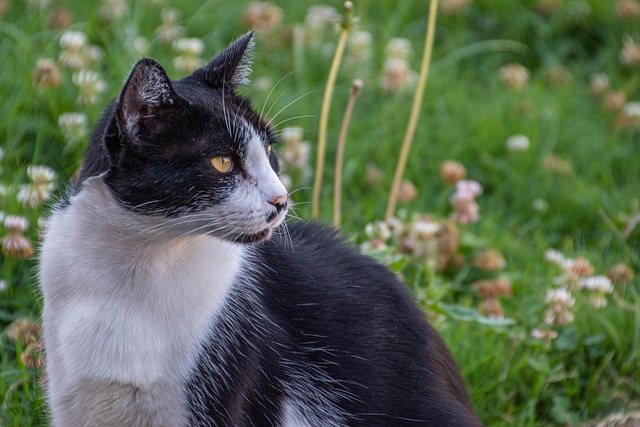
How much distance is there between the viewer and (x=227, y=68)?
2.21m

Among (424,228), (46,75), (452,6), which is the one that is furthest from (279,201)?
(452,6)

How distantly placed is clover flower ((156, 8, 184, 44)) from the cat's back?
187cm

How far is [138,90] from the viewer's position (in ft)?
6.31

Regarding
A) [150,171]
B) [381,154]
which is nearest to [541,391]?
[381,154]

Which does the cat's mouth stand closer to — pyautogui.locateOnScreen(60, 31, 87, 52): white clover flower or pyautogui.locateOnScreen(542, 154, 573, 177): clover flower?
pyautogui.locateOnScreen(60, 31, 87, 52): white clover flower

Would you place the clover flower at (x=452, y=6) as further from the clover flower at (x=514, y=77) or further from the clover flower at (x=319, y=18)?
the clover flower at (x=319, y=18)

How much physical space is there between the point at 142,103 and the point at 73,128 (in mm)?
1524

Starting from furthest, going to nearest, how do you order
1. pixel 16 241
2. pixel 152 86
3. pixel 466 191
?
pixel 466 191
pixel 16 241
pixel 152 86

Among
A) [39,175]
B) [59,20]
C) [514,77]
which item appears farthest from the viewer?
→ [514,77]

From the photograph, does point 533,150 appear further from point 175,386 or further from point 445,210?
point 175,386

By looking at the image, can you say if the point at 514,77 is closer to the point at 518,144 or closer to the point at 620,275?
the point at 518,144

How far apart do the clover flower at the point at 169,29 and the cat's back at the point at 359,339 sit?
73.5 inches

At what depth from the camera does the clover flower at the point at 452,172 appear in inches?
150

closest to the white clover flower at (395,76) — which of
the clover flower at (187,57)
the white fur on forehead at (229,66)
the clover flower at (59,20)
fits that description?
the clover flower at (187,57)
